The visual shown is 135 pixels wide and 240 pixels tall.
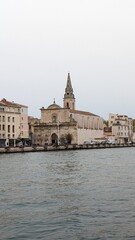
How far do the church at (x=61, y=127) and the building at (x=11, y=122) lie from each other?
24693 mm

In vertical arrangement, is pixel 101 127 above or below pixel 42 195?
above

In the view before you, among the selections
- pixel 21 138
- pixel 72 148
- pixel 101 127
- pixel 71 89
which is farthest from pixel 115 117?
pixel 21 138

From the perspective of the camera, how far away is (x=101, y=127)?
6058 inches

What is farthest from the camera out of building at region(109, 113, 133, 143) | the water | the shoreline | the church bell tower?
building at region(109, 113, 133, 143)

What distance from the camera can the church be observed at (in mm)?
130375

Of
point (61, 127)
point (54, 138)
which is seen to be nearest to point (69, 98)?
point (61, 127)

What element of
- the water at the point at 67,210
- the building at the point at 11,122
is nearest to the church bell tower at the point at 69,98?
the building at the point at 11,122

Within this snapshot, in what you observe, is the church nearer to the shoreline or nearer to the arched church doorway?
the arched church doorway

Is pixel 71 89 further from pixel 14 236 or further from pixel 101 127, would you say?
pixel 14 236

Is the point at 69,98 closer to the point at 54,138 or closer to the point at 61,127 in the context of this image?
the point at 61,127

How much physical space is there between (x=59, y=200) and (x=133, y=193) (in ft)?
13.9

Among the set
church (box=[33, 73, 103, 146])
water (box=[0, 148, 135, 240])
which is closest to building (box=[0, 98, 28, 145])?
church (box=[33, 73, 103, 146])

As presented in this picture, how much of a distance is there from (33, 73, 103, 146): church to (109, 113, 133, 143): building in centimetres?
1560

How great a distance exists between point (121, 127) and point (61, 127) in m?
33.3
